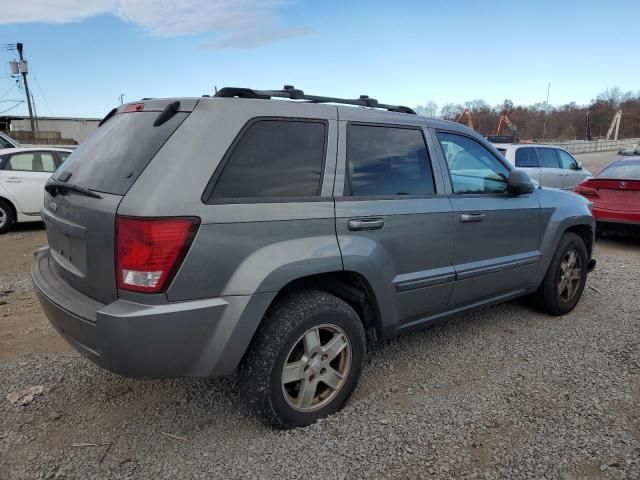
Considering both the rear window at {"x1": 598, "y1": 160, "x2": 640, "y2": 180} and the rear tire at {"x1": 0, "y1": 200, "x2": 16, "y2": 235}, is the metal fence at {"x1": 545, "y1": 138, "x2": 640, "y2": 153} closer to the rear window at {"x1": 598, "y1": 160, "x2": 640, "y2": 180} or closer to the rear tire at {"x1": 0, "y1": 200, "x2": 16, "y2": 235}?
the rear window at {"x1": 598, "y1": 160, "x2": 640, "y2": 180}

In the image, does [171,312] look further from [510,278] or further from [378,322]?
[510,278]

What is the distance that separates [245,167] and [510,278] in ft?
8.07

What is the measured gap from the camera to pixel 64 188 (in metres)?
2.58

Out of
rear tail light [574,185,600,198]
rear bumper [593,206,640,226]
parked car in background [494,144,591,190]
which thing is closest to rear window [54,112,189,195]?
rear bumper [593,206,640,226]

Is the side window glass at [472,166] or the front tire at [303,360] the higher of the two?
the side window glass at [472,166]

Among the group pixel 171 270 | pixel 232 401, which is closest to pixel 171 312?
pixel 171 270

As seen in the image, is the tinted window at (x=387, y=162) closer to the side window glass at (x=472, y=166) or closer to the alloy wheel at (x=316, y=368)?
the side window glass at (x=472, y=166)

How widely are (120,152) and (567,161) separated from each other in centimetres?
1161

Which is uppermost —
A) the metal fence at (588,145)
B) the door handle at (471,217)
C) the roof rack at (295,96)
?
the metal fence at (588,145)

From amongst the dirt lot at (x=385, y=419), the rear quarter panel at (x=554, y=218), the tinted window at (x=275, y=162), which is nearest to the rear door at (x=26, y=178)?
the dirt lot at (x=385, y=419)

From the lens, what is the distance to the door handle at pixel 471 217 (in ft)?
10.9

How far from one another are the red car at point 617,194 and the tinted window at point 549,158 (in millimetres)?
3183

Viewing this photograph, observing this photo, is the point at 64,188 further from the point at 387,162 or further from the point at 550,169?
the point at 550,169

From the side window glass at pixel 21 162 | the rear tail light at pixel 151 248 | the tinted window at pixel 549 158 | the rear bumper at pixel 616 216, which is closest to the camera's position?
the rear tail light at pixel 151 248
